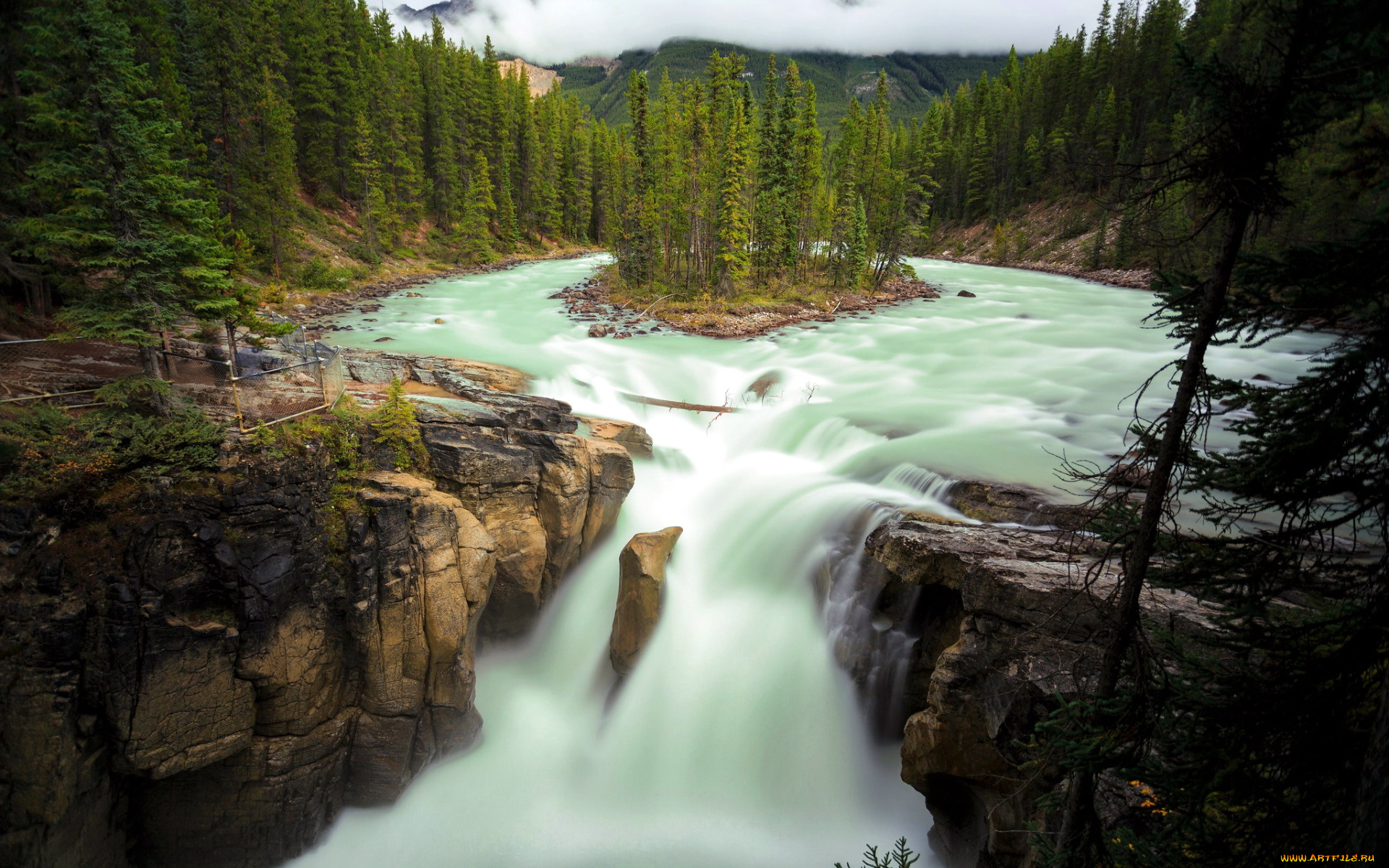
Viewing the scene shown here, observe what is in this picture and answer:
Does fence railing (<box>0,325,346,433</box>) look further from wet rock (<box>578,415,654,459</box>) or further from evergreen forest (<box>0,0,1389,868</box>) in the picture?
wet rock (<box>578,415,654,459</box>)

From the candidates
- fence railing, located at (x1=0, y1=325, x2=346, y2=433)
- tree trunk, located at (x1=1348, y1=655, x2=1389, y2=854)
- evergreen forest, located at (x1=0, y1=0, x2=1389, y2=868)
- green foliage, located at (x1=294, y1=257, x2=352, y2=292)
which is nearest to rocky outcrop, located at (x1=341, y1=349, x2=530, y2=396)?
fence railing, located at (x1=0, y1=325, x2=346, y2=433)

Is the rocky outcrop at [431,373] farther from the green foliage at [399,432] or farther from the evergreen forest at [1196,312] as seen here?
the green foliage at [399,432]

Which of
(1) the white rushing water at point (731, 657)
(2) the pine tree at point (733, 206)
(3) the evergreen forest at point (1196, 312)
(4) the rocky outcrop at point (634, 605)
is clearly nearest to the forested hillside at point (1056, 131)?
(2) the pine tree at point (733, 206)

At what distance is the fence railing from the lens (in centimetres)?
1005

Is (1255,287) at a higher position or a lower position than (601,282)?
higher

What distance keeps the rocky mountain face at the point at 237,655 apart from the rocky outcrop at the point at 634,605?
2.53 m

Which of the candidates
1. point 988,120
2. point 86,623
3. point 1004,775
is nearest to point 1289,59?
point 1004,775

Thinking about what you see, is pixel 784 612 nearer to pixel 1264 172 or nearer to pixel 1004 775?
pixel 1004 775

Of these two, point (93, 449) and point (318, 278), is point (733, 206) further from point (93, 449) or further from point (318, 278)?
point (93, 449)

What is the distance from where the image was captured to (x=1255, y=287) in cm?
384

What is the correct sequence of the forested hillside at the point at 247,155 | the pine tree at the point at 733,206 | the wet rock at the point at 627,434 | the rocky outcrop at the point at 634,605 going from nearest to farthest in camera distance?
the forested hillside at the point at 247,155 → the rocky outcrop at the point at 634,605 → the wet rock at the point at 627,434 → the pine tree at the point at 733,206

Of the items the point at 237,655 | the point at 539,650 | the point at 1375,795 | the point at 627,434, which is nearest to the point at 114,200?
the point at 237,655

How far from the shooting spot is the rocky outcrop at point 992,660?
6.66 meters

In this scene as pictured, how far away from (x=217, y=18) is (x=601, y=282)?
2490 centimetres
